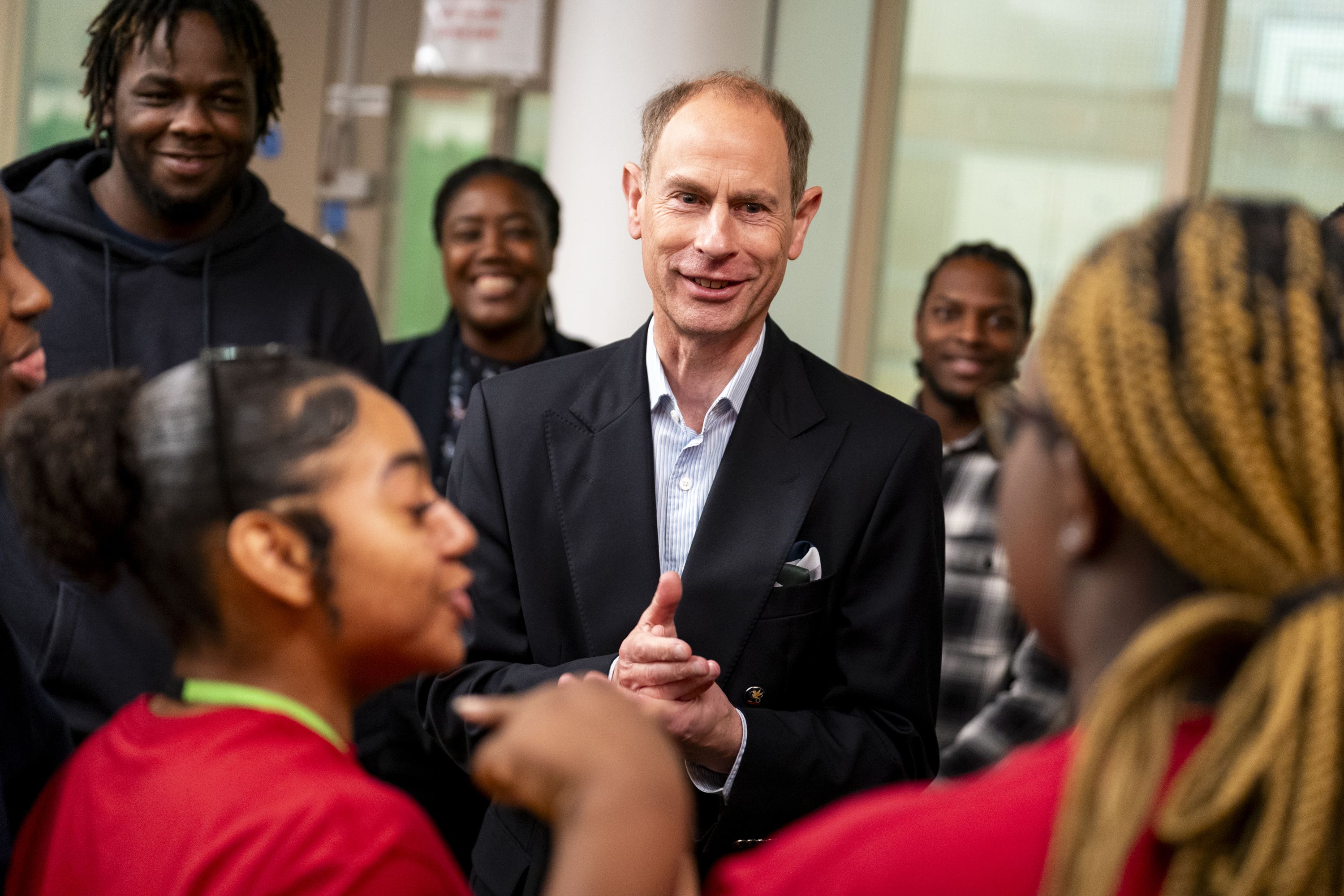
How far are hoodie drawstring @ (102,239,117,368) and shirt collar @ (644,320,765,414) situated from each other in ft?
3.73

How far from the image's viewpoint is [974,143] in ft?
18.2

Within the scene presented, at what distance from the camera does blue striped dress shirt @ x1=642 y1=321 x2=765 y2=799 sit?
2189 millimetres

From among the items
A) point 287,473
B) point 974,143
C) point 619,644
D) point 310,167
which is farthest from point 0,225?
point 310,167

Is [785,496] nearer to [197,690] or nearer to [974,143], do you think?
[197,690]

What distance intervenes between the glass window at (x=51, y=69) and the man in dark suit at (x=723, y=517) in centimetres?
416

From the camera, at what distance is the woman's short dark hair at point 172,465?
4.53 feet

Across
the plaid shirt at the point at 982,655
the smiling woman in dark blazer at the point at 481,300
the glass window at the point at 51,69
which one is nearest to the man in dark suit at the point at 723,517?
the plaid shirt at the point at 982,655

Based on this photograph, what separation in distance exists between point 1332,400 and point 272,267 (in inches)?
94.9

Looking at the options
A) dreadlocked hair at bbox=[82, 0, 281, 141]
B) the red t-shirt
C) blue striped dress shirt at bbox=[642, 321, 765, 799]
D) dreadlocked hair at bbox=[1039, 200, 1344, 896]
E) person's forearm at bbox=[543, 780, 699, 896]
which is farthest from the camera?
dreadlocked hair at bbox=[82, 0, 281, 141]

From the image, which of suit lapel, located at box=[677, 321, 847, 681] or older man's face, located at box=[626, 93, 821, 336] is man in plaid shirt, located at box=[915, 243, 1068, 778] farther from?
older man's face, located at box=[626, 93, 821, 336]

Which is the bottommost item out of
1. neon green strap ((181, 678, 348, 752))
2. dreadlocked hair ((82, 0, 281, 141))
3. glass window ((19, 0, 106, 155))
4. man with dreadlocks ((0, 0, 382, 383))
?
neon green strap ((181, 678, 348, 752))

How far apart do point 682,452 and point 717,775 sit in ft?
1.72

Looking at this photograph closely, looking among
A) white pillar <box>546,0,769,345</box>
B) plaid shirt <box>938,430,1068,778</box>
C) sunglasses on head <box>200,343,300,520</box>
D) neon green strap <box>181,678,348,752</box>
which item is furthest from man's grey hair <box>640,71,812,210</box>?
white pillar <box>546,0,769,345</box>

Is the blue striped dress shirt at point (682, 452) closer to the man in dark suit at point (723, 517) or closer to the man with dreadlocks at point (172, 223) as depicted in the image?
the man in dark suit at point (723, 517)
